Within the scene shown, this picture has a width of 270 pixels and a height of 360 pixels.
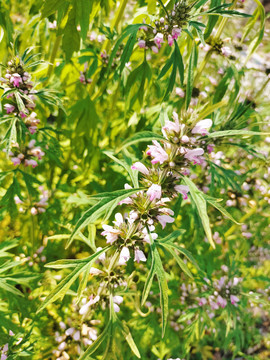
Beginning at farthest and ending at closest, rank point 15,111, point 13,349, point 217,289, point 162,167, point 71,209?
1. point 71,209
2. point 217,289
3. point 13,349
4. point 15,111
5. point 162,167

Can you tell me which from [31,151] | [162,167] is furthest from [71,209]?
[162,167]

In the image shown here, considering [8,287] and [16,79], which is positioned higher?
[16,79]

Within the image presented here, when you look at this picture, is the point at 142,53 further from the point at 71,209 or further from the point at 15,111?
the point at 71,209

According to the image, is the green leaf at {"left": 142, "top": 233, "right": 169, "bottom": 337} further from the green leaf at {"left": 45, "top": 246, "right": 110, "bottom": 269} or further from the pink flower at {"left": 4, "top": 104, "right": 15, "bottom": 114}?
the pink flower at {"left": 4, "top": 104, "right": 15, "bottom": 114}

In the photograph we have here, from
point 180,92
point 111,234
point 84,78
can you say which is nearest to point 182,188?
point 111,234

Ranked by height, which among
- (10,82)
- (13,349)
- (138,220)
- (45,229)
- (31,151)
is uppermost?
(10,82)

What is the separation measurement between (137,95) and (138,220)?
0.89 m

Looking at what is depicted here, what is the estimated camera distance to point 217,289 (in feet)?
6.92

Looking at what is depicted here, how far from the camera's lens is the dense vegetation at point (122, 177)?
103 cm

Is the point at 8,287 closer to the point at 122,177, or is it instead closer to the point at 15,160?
the point at 15,160

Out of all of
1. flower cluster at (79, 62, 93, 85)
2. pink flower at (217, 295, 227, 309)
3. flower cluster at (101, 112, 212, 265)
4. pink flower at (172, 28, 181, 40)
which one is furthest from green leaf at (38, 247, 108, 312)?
flower cluster at (79, 62, 93, 85)

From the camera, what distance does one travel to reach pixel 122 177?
2.06 meters

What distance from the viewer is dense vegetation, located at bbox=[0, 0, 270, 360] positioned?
103cm

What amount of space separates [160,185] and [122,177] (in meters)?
1.05
